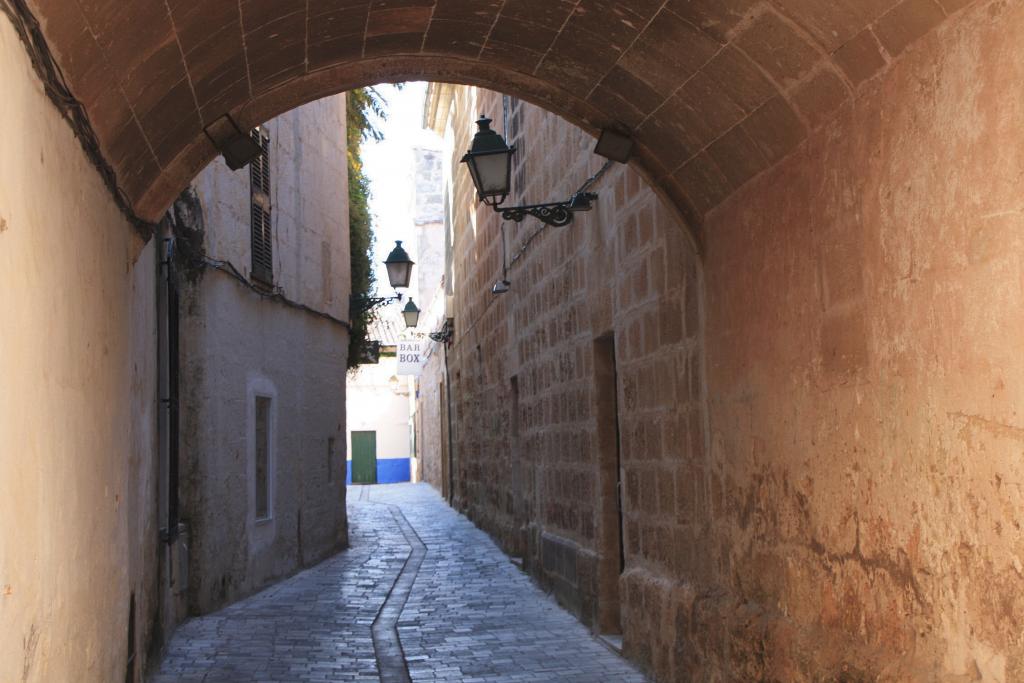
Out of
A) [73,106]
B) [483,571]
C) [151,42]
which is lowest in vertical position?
[483,571]

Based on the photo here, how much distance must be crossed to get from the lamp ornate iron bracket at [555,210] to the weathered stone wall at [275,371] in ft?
9.62

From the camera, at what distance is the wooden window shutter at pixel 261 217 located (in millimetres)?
11336

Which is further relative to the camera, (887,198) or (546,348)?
(546,348)

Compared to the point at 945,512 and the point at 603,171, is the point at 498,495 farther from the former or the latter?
the point at 945,512

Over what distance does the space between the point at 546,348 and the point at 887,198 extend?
6888mm

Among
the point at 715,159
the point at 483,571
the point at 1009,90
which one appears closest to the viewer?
the point at 1009,90

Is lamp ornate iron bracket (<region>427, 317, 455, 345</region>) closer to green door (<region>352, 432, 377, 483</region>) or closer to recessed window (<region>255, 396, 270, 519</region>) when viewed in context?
recessed window (<region>255, 396, 270, 519</region>)

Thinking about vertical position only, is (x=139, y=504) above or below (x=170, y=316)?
below

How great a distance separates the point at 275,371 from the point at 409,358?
677 inches

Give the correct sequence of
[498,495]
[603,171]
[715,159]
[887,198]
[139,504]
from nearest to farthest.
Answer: [887,198]
[715,159]
[139,504]
[603,171]
[498,495]

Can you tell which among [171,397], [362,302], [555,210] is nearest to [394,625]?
[171,397]

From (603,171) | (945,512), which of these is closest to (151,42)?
(945,512)

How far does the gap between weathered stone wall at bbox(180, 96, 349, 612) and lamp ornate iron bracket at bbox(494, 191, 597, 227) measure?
293 centimetres

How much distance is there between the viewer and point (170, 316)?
860 cm
